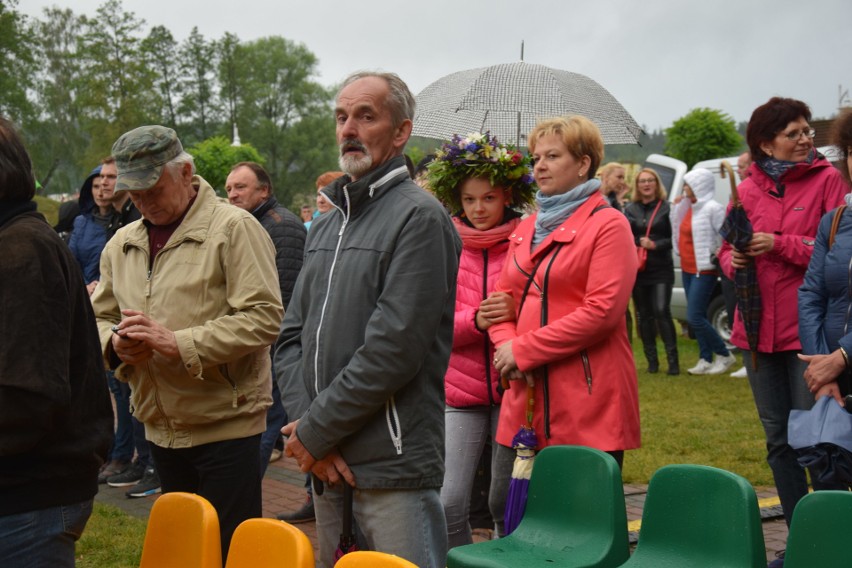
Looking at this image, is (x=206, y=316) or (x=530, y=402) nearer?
(x=206, y=316)

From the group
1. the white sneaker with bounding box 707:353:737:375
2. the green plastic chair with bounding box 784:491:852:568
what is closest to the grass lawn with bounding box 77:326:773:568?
the white sneaker with bounding box 707:353:737:375

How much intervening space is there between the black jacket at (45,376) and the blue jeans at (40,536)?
25 millimetres

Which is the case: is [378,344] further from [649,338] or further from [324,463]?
[649,338]

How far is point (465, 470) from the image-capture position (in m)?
4.29

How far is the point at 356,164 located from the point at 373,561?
4.19 ft

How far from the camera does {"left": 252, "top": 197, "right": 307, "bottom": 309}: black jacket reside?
20.2 ft

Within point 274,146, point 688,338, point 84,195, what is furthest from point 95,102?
point 84,195

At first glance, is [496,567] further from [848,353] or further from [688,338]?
[688,338]

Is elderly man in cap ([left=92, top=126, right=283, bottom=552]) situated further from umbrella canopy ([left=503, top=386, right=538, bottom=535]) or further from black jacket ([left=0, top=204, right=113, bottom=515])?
umbrella canopy ([left=503, top=386, right=538, bottom=535])

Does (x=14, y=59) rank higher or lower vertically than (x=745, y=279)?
higher

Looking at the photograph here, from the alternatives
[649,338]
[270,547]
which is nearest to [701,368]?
[649,338]

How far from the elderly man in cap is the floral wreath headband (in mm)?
1041

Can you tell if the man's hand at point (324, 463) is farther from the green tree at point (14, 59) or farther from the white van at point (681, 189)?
the green tree at point (14, 59)

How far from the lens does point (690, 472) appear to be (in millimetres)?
3199
